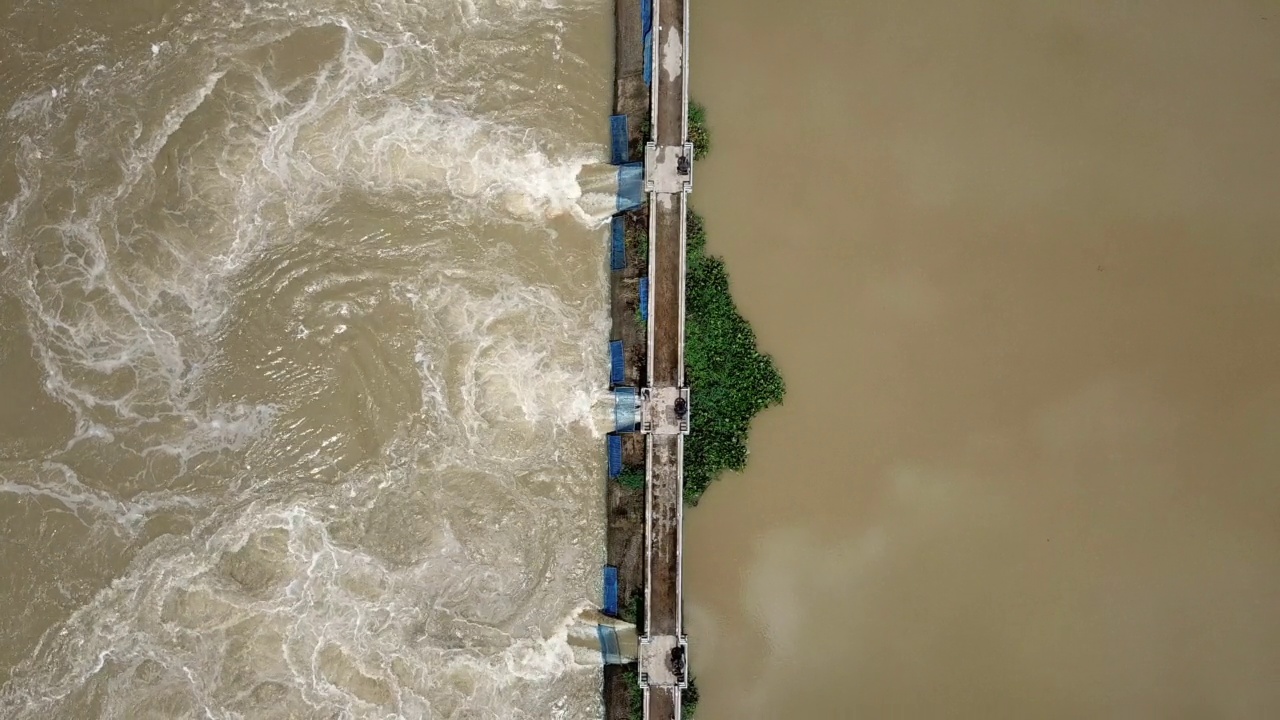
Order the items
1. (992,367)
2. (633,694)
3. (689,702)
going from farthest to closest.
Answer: (992,367), (633,694), (689,702)

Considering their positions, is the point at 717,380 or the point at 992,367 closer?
the point at 717,380

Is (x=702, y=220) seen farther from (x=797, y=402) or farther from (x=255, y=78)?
(x=255, y=78)

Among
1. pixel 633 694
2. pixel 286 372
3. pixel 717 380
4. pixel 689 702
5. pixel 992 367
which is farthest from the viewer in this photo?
pixel 992 367

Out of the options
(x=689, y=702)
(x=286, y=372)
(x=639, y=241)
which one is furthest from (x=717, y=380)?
(x=286, y=372)

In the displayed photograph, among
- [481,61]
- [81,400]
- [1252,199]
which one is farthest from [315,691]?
[1252,199]

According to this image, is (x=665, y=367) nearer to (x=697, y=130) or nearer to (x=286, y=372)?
(x=697, y=130)

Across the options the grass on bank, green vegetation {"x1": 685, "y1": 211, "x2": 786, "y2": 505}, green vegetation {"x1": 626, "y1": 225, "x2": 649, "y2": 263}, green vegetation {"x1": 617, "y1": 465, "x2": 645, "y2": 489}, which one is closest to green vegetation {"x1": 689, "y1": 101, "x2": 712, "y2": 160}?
the grass on bank

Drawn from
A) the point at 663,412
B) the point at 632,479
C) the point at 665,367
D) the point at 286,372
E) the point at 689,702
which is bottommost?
the point at 689,702

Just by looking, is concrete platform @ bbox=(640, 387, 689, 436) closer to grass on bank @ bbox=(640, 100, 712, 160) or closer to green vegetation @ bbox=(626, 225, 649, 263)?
green vegetation @ bbox=(626, 225, 649, 263)
